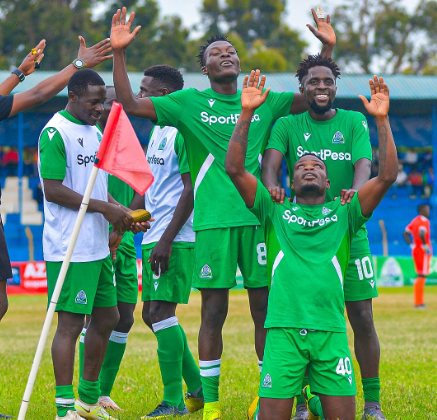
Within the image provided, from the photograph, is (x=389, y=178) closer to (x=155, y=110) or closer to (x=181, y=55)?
(x=155, y=110)

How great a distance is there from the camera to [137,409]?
20.9 ft

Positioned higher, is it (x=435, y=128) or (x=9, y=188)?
(x=435, y=128)

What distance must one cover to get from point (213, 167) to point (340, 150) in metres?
0.99

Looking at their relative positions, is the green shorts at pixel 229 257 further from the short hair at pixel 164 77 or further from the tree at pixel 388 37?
the tree at pixel 388 37

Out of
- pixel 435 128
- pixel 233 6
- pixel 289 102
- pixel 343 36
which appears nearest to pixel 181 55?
pixel 233 6

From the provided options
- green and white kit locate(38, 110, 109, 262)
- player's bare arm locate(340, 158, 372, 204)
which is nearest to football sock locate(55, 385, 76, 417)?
green and white kit locate(38, 110, 109, 262)

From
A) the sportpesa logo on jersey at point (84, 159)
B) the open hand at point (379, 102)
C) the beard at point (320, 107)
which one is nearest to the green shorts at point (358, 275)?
the beard at point (320, 107)

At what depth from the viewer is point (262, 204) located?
205 inches

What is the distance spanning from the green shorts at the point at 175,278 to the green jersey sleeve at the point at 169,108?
1.20 metres

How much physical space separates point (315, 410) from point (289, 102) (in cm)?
233

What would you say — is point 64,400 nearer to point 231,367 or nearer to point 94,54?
point 94,54

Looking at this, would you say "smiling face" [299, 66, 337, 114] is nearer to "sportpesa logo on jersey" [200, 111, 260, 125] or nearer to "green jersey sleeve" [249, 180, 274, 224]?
"sportpesa logo on jersey" [200, 111, 260, 125]

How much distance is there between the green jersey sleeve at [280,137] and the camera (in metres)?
5.74

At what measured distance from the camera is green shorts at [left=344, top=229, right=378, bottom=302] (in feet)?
18.9
